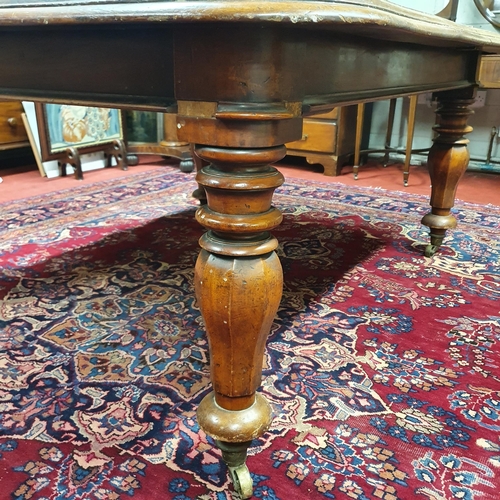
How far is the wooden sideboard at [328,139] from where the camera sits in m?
3.05

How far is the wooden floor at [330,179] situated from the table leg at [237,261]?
7.02 ft

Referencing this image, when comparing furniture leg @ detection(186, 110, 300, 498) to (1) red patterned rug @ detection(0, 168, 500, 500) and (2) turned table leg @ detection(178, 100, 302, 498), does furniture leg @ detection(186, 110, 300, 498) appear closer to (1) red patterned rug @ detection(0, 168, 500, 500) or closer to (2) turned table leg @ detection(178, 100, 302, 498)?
(2) turned table leg @ detection(178, 100, 302, 498)

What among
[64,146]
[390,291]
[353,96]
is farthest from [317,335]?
[64,146]

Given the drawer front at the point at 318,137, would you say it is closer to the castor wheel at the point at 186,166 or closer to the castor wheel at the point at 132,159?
the castor wheel at the point at 186,166

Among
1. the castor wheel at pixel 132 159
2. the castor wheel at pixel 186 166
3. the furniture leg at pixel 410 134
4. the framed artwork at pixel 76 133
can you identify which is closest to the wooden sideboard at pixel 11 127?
the framed artwork at pixel 76 133

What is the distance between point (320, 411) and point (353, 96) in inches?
22.3

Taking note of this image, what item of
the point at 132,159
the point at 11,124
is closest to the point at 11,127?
the point at 11,124

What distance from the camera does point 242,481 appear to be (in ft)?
2.35

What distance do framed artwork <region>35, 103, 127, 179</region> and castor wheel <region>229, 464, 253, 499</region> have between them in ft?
7.97

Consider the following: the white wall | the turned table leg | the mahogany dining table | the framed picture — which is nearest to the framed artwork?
the framed picture

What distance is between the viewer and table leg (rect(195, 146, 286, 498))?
23.6 inches

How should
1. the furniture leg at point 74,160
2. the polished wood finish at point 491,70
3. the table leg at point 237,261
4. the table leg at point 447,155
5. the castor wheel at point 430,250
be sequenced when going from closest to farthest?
1. the table leg at point 237,261
2. the table leg at point 447,155
3. the castor wheel at point 430,250
4. the polished wood finish at point 491,70
5. the furniture leg at point 74,160

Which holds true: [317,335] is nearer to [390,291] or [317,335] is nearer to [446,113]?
[390,291]

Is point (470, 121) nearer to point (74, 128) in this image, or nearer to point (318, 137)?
point (318, 137)
